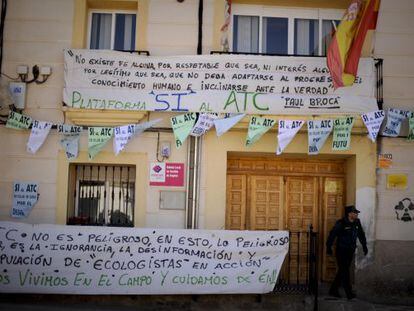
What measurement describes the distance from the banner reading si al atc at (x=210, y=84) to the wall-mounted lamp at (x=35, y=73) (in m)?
0.38

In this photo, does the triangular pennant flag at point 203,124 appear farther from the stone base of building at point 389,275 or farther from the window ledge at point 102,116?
the stone base of building at point 389,275

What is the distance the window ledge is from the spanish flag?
10.9 ft

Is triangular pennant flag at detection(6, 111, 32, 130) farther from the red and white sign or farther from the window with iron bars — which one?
the red and white sign

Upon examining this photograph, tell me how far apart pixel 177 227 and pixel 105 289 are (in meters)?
1.62

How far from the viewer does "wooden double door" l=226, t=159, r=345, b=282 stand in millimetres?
10305

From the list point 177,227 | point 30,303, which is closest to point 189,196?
point 177,227

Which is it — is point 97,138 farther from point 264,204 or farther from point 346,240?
point 346,240

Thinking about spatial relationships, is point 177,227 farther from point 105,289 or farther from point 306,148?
point 306,148

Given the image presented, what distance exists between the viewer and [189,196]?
9578mm

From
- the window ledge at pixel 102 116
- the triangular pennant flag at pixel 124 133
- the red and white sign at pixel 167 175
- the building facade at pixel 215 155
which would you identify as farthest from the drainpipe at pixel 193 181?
the window ledge at pixel 102 116

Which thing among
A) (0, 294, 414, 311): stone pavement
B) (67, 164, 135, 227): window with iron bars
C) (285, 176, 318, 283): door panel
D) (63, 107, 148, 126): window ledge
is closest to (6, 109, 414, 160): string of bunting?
(63, 107, 148, 126): window ledge

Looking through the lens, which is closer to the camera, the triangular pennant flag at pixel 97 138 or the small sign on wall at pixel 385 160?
the triangular pennant flag at pixel 97 138

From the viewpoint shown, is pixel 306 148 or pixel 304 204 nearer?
pixel 306 148

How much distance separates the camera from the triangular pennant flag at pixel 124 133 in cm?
933
